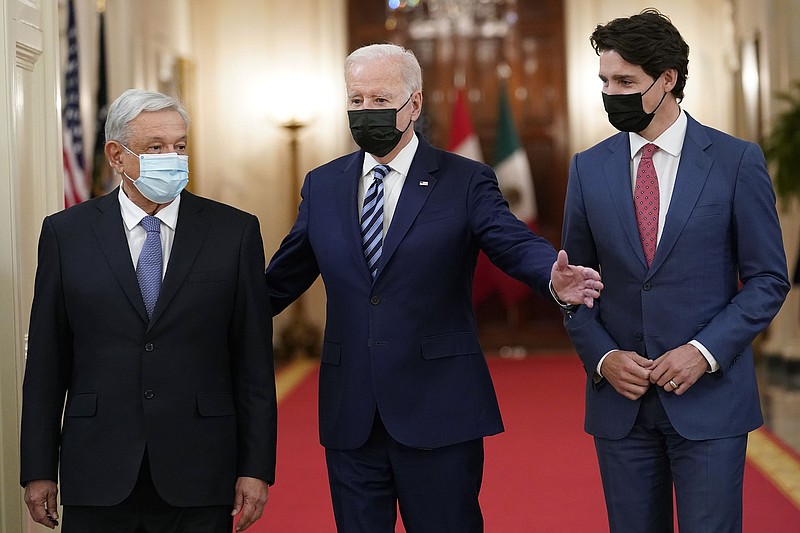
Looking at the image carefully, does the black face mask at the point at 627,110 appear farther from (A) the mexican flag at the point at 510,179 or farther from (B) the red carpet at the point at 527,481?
(A) the mexican flag at the point at 510,179

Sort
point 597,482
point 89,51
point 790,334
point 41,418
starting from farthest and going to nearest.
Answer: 1. point 790,334
2. point 89,51
3. point 597,482
4. point 41,418

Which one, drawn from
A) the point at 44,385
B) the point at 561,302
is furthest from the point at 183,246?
the point at 561,302

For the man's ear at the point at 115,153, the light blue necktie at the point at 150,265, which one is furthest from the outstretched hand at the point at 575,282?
the man's ear at the point at 115,153

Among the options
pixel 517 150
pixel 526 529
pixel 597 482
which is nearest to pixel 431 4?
pixel 517 150

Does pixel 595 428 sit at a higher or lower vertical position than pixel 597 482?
higher

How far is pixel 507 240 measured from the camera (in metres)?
3.27

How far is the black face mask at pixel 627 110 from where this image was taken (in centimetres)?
310

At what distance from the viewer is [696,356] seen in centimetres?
302

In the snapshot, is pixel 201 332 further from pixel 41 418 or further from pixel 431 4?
pixel 431 4

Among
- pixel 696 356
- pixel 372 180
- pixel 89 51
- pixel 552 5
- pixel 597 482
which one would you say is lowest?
pixel 597 482

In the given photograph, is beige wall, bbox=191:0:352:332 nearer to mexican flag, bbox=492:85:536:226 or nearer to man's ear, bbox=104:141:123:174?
mexican flag, bbox=492:85:536:226

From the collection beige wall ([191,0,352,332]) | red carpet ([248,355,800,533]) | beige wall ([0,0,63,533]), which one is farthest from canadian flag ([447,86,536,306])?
beige wall ([0,0,63,533])

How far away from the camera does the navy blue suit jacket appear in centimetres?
295

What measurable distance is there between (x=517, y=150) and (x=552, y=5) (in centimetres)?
176
